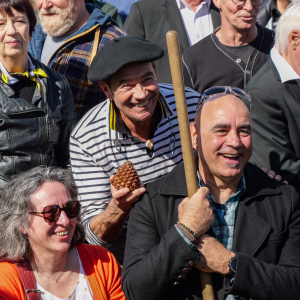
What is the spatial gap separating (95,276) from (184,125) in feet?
3.34

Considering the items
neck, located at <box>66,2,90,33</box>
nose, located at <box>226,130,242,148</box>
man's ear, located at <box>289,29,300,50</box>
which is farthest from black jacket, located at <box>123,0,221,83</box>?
nose, located at <box>226,130,242,148</box>

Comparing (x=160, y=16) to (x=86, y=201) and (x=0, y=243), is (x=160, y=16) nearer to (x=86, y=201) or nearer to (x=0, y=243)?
(x=86, y=201)

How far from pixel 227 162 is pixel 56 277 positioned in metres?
1.15

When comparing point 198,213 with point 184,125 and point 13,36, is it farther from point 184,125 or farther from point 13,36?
point 13,36

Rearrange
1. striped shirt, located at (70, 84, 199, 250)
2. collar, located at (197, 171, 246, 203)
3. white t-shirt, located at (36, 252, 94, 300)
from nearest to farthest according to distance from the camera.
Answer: collar, located at (197, 171, 246, 203)
white t-shirt, located at (36, 252, 94, 300)
striped shirt, located at (70, 84, 199, 250)

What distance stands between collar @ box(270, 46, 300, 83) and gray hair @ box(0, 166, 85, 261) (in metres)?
1.66

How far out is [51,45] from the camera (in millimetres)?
4867

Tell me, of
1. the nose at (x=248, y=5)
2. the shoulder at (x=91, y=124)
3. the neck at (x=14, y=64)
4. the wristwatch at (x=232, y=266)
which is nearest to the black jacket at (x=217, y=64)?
the nose at (x=248, y=5)

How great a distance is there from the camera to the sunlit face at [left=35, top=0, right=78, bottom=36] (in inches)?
188

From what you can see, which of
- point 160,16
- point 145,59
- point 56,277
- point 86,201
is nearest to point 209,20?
point 160,16

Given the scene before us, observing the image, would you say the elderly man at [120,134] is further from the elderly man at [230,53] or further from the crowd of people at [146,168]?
the elderly man at [230,53]

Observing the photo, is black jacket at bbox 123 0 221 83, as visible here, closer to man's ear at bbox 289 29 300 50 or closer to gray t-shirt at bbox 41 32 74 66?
gray t-shirt at bbox 41 32 74 66

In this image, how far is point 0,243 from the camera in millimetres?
3012

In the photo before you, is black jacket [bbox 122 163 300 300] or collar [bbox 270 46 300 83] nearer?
black jacket [bbox 122 163 300 300]
